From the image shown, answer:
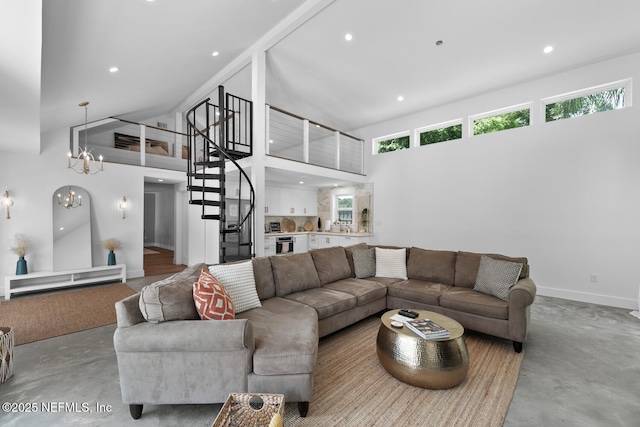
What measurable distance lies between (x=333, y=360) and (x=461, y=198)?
14.5 feet

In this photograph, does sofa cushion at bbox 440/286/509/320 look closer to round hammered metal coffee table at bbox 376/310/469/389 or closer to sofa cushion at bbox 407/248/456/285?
sofa cushion at bbox 407/248/456/285

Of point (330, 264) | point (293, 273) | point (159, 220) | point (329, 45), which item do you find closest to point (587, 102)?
point (329, 45)

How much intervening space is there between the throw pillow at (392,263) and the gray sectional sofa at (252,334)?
2.53ft

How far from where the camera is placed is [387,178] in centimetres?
675

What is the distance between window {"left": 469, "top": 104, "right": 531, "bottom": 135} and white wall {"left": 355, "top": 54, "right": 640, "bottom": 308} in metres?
0.14

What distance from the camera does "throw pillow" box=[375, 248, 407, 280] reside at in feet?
13.0

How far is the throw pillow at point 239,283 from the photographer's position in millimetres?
2543

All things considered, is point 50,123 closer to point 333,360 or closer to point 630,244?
point 333,360

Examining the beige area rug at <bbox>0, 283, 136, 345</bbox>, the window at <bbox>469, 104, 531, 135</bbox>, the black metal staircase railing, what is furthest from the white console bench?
the window at <bbox>469, 104, 531, 135</bbox>

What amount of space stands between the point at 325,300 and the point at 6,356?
8.87 ft

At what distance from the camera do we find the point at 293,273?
→ 10.6 feet

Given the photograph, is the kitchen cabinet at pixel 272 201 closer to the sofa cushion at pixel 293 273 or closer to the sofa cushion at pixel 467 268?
the sofa cushion at pixel 293 273

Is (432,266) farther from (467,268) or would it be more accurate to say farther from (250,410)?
(250,410)

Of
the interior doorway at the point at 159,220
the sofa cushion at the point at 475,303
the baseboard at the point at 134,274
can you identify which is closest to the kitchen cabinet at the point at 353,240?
the sofa cushion at the point at 475,303
